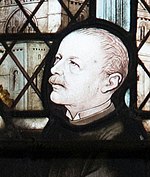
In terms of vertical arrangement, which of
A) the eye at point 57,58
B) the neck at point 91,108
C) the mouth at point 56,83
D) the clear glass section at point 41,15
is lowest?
the neck at point 91,108

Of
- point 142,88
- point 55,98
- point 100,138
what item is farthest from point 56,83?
point 142,88

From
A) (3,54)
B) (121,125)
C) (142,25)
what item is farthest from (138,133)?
(3,54)

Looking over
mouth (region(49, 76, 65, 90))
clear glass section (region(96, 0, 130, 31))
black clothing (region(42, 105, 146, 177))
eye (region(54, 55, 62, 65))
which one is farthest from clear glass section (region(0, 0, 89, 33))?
black clothing (region(42, 105, 146, 177))

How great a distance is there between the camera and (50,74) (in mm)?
5891

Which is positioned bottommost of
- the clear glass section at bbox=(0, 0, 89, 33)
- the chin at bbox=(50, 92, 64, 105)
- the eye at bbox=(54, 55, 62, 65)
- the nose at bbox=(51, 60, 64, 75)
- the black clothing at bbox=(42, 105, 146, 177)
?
the black clothing at bbox=(42, 105, 146, 177)

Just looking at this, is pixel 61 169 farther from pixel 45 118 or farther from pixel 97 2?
pixel 97 2

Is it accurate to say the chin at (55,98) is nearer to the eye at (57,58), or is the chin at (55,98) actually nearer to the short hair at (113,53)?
the eye at (57,58)

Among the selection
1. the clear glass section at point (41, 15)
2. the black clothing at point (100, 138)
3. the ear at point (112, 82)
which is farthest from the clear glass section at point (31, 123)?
the clear glass section at point (41, 15)

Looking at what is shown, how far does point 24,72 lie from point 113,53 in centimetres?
92

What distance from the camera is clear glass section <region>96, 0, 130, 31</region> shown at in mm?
5859

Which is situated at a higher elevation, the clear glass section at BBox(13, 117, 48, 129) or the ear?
the ear

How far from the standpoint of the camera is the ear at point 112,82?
5.79 meters

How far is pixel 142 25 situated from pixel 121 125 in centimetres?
102

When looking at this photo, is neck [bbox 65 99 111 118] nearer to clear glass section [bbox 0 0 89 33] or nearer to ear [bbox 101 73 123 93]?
ear [bbox 101 73 123 93]
